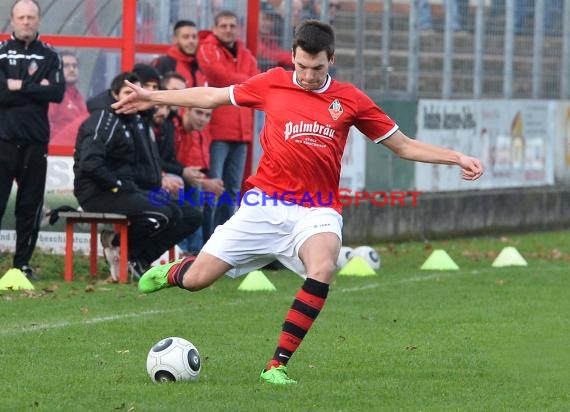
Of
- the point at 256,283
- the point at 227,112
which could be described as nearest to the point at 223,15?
the point at 227,112

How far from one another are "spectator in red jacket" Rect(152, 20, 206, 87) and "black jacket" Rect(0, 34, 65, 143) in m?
1.75

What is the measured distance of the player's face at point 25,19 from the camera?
45.1ft

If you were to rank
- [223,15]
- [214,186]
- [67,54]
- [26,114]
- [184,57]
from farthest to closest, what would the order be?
[67,54]
[184,57]
[223,15]
[214,186]
[26,114]

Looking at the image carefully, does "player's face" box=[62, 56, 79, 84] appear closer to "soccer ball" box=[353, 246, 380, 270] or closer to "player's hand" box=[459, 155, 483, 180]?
"soccer ball" box=[353, 246, 380, 270]

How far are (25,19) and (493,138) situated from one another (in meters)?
10.3

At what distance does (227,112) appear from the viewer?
52.2ft

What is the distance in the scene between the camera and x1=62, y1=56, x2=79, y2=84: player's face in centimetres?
1590

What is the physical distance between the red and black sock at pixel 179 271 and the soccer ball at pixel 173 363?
0.47m

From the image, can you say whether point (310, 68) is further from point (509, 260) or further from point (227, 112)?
point (509, 260)

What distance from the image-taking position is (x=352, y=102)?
8914 mm

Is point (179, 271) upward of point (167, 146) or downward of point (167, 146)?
downward

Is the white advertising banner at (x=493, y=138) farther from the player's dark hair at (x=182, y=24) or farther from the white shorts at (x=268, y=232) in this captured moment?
the white shorts at (x=268, y=232)

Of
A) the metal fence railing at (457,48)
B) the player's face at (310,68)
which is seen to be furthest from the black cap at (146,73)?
the metal fence railing at (457,48)

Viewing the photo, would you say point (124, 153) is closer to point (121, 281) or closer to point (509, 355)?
point (121, 281)
